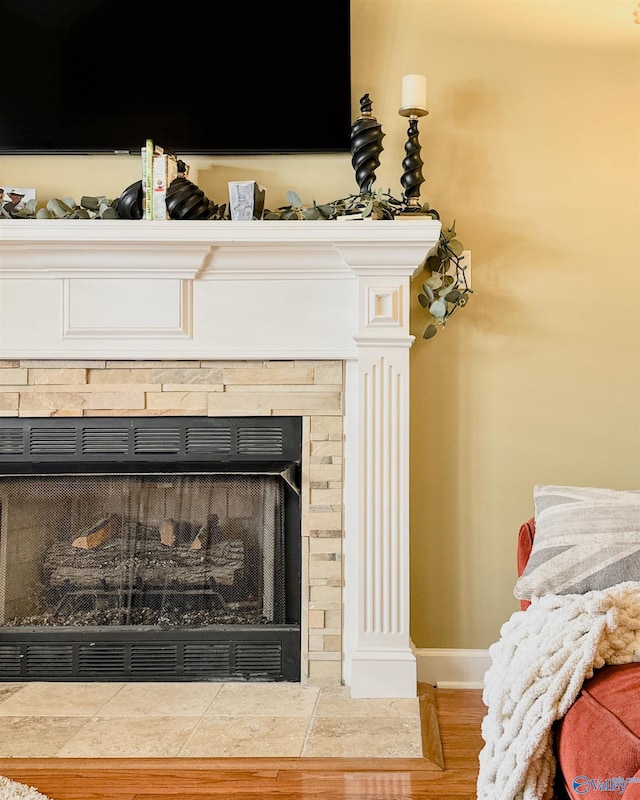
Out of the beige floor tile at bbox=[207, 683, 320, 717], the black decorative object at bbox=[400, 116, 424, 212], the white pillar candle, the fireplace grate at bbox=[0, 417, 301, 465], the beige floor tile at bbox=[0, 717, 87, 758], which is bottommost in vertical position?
the beige floor tile at bbox=[0, 717, 87, 758]

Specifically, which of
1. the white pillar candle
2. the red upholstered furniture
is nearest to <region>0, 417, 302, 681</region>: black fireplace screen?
the white pillar candle

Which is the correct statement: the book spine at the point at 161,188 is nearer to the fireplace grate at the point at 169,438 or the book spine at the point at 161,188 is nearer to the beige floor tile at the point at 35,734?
the fireplace grate at the point at 169,438

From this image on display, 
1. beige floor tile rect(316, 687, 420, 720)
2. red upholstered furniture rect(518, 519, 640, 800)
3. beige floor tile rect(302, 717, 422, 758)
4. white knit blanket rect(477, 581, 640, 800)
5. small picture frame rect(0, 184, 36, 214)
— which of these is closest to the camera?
red upholstered furniture rect(518, 519, 640, 800)

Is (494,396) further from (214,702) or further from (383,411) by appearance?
(214,702)

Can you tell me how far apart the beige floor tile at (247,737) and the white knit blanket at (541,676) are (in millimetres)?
785

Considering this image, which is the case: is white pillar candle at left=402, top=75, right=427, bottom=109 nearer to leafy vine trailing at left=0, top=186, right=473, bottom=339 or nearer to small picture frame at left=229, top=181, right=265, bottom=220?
leafy vine trailing at left=0, top=186, right=473, bottom=339

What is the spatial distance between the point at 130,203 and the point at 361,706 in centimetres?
161

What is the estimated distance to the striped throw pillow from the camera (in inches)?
64.6

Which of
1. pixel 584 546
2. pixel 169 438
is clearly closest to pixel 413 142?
pixel 169 438

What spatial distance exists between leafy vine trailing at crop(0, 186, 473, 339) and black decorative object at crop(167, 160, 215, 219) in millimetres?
44

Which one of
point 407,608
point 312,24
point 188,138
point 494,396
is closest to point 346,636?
point 407,608

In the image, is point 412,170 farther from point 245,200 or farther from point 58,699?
point 58,699

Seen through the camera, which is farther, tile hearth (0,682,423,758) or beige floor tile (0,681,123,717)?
beige floor tile (0,681,123,717)

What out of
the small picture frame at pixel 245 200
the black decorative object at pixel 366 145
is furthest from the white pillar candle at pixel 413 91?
the small picture frame at pixel 245 200
